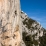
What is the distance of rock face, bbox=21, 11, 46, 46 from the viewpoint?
73.2 metres

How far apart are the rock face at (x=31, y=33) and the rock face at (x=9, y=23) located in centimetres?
5879

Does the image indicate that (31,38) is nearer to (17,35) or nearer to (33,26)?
(33,26)

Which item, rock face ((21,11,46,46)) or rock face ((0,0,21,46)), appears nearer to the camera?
A: rock face ((0,0,21,46))

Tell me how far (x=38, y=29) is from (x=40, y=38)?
15.0 feet

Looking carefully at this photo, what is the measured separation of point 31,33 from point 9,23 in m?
68.2

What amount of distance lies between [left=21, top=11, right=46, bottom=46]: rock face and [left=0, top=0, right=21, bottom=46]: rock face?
5879 centimetres

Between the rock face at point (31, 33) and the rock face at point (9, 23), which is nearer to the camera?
the rock face at point (9, 23)

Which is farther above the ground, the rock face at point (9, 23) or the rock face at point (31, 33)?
the rock face at point (31, 33)

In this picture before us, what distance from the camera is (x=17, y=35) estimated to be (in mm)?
10742

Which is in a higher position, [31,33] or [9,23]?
[31,33]

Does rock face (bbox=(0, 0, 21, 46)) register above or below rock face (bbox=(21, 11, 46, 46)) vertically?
below

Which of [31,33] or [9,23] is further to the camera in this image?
[31,33]

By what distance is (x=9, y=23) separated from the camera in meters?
9.96

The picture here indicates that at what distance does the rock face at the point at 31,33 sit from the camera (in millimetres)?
→ 73238
